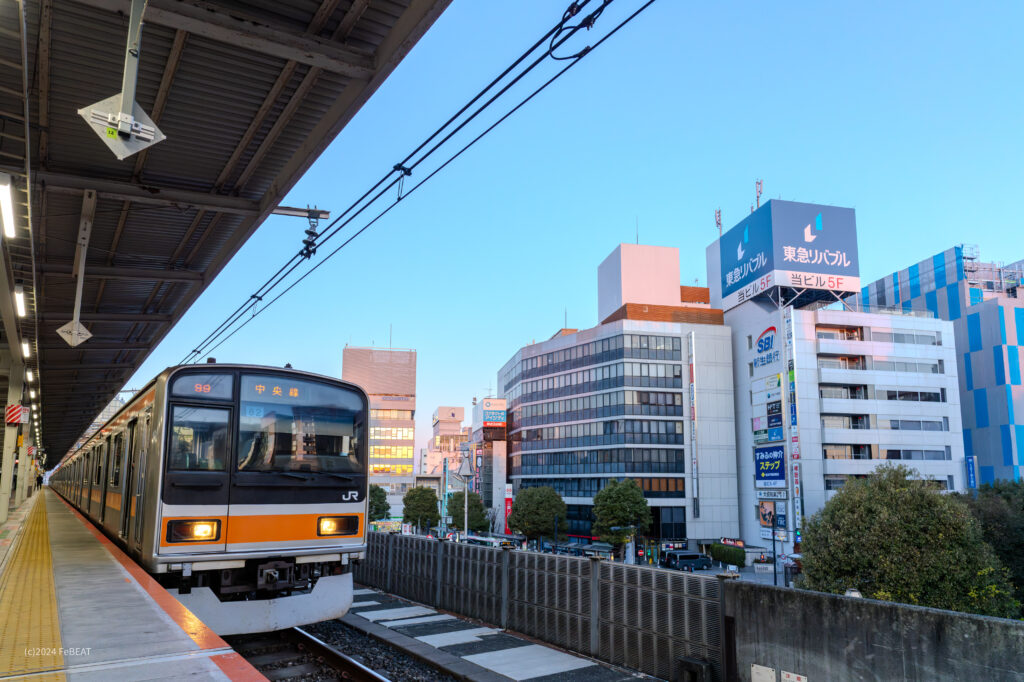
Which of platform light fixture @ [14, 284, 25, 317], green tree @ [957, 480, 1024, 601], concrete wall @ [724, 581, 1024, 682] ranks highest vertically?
platform light fixture @ [14, 284, 25, 317]

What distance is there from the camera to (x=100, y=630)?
566cm

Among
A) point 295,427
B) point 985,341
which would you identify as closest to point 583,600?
point 295,427

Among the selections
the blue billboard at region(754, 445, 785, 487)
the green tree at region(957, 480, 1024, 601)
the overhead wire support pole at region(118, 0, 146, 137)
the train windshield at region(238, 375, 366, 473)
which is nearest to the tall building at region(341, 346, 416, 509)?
the blue billboard at region(754, 445, 785, 487)

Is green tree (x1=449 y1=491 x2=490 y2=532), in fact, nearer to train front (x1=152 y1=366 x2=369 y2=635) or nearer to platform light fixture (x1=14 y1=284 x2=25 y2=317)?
platform light fixture (x1=14 y1=284 x2=25 y2=317)

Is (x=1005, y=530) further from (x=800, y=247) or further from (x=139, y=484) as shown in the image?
(x=800, y=247)

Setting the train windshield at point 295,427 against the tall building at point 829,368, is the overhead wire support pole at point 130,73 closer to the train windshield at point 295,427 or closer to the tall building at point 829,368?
the train windshield at point 295,427

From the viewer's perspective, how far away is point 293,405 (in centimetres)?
895

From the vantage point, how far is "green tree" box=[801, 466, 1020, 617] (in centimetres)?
2061

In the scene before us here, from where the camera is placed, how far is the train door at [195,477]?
8.09 metres

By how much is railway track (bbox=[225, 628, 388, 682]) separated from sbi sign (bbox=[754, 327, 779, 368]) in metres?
54.3

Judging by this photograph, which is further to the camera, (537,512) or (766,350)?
(766,350)

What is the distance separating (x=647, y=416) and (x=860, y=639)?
54104 millimetres

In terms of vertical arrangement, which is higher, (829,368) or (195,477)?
(829,368)

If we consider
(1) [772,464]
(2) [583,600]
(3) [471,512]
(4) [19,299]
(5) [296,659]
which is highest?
(4) [19,299]
